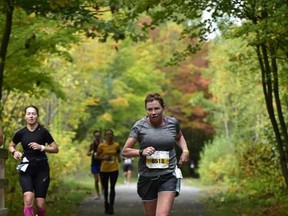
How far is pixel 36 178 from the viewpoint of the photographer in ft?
29.8

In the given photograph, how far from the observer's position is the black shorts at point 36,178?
8.97m

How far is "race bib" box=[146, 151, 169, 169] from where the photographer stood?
746 cm

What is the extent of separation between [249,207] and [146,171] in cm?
767

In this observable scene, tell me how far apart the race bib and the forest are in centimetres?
265

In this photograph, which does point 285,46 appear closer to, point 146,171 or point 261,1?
point 261,1

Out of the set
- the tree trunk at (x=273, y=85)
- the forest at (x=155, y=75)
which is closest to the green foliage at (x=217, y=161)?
the forest at (x=155, y=75)

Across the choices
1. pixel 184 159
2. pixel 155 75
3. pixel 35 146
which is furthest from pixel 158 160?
pixel 155 75

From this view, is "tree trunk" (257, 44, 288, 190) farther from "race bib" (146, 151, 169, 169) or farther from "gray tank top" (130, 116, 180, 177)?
"race bib" (146, 151, 169, 169)

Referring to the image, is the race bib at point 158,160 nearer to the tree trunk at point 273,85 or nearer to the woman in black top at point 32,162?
the woman in black top at point 32,162

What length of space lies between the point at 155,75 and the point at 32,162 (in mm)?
33780

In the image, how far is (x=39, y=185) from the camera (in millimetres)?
9055

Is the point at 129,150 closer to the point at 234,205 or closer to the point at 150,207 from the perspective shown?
the point at 150,207

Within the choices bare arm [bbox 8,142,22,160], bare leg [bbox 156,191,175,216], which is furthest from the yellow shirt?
bare leg [bbox 156,191,175,216]

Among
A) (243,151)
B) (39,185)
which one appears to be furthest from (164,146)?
(243,151)
